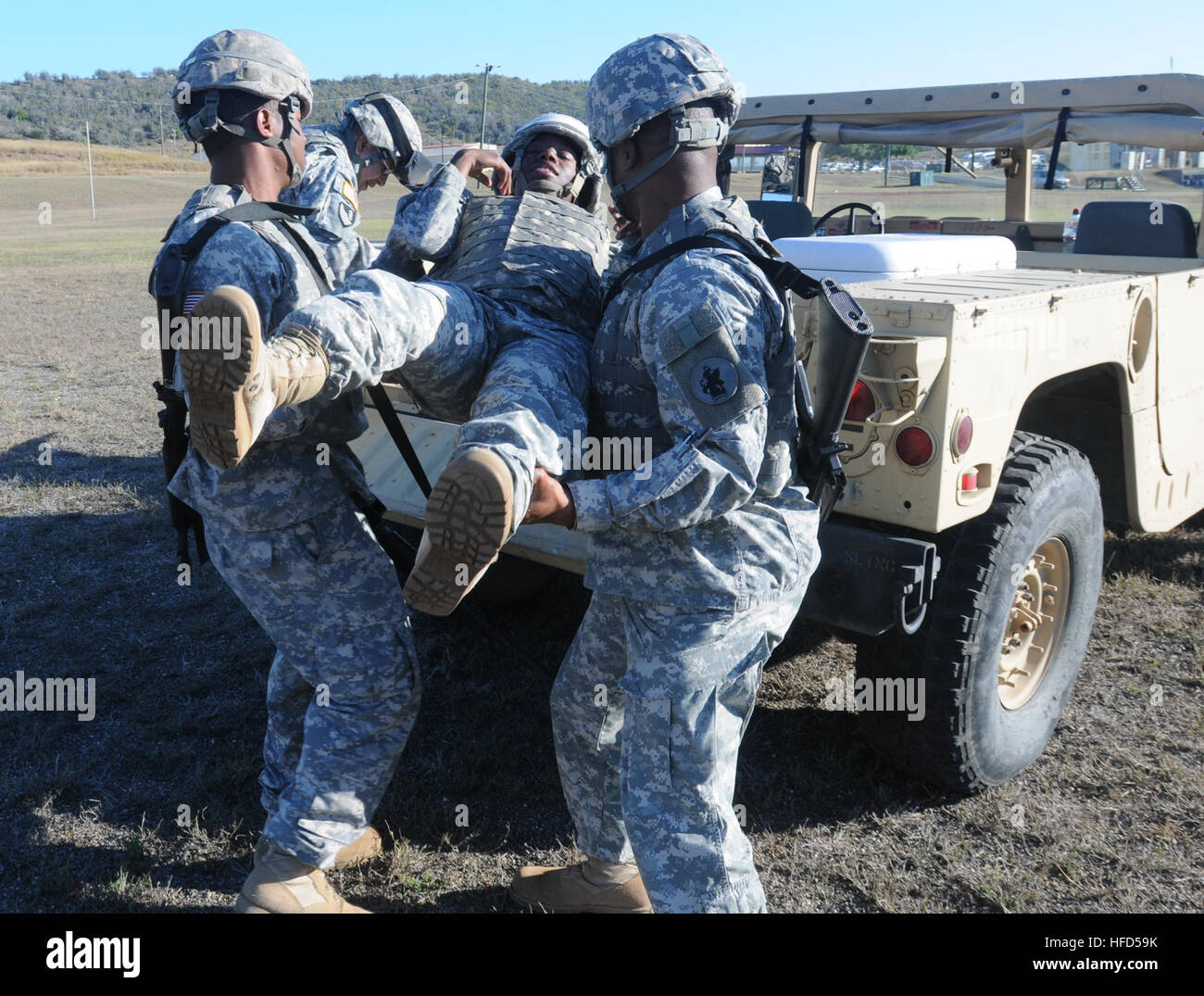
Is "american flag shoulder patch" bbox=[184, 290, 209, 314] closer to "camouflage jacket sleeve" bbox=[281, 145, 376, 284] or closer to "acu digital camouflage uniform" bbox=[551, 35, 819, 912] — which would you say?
"camouflage jacket sleeve" bbox=[281, 145, 376, 284]

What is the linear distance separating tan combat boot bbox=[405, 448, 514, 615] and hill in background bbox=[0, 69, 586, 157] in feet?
191

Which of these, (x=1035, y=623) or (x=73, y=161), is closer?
(x=1035, y=623)

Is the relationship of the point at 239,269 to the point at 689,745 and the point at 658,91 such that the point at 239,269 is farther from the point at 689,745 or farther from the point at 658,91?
the point at 689,745

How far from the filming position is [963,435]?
2641 millimetres

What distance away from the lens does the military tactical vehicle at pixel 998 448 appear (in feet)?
8.63

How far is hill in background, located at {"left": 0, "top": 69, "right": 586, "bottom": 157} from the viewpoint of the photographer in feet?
241

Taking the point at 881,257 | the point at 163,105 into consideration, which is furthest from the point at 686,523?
the point at 163,105

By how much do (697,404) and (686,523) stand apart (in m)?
0.21

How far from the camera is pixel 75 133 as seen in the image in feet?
232

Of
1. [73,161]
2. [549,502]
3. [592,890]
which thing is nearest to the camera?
[549,502]

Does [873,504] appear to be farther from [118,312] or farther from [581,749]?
[118,312]

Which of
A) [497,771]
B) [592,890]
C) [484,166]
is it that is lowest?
[592,890]

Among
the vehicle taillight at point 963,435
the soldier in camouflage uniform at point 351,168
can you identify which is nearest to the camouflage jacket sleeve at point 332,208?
the soldier in camouflage uniform at point 351,168
